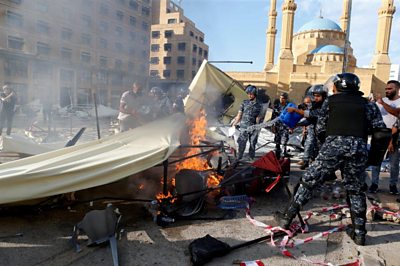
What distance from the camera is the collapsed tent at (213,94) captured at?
279 inches

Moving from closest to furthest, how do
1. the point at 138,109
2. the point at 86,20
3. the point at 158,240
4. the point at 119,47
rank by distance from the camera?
the point at 158,240
the point at 86,20
the point at 138,109
the point at 119,47

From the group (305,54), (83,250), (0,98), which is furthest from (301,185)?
(305,54)

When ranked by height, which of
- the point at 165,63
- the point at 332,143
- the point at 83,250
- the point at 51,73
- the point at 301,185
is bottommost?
the point at 83,250

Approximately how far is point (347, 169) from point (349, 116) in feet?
1.88

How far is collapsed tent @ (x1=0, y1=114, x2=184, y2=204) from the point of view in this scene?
2539mm

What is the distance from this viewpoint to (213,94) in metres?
7.27

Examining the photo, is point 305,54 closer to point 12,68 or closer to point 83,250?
point 12,68

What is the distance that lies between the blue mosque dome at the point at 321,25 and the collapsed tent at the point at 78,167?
1834 inches

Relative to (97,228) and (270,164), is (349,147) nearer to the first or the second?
(270,164)

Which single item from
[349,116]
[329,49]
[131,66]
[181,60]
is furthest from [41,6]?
[181,60]

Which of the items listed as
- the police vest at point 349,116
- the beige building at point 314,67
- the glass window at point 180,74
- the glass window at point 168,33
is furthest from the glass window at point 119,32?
the glass window at point 168,33

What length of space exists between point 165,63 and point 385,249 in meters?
51.4

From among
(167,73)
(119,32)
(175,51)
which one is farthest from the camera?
(167,73)

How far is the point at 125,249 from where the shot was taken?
2.64m
